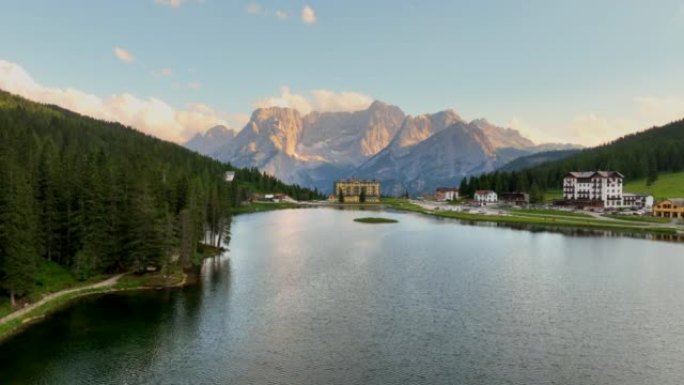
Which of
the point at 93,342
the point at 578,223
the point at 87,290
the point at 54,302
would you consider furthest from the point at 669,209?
the point at 54,302

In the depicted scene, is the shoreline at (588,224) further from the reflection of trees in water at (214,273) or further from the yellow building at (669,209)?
the reflection of trees in water at (214,273)

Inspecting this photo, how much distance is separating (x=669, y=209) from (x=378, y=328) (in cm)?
17052

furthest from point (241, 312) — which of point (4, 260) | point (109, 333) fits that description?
point (4, 260)

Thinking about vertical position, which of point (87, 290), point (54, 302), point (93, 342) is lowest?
point (93, 342)

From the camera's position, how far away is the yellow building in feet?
578

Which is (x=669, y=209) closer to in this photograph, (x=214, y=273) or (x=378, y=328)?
(x=378, y=328)

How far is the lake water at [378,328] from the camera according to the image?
137 ft

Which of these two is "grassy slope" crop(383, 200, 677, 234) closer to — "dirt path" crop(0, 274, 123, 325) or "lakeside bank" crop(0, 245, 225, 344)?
"lakeside bank" crop(0, 245, 225, 344)

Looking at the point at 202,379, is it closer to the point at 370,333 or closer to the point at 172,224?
the point at 370,333

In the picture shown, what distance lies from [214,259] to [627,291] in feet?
234

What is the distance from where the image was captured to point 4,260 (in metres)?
55.2

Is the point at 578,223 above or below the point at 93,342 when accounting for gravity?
above

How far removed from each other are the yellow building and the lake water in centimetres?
9897

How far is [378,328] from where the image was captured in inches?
2111
